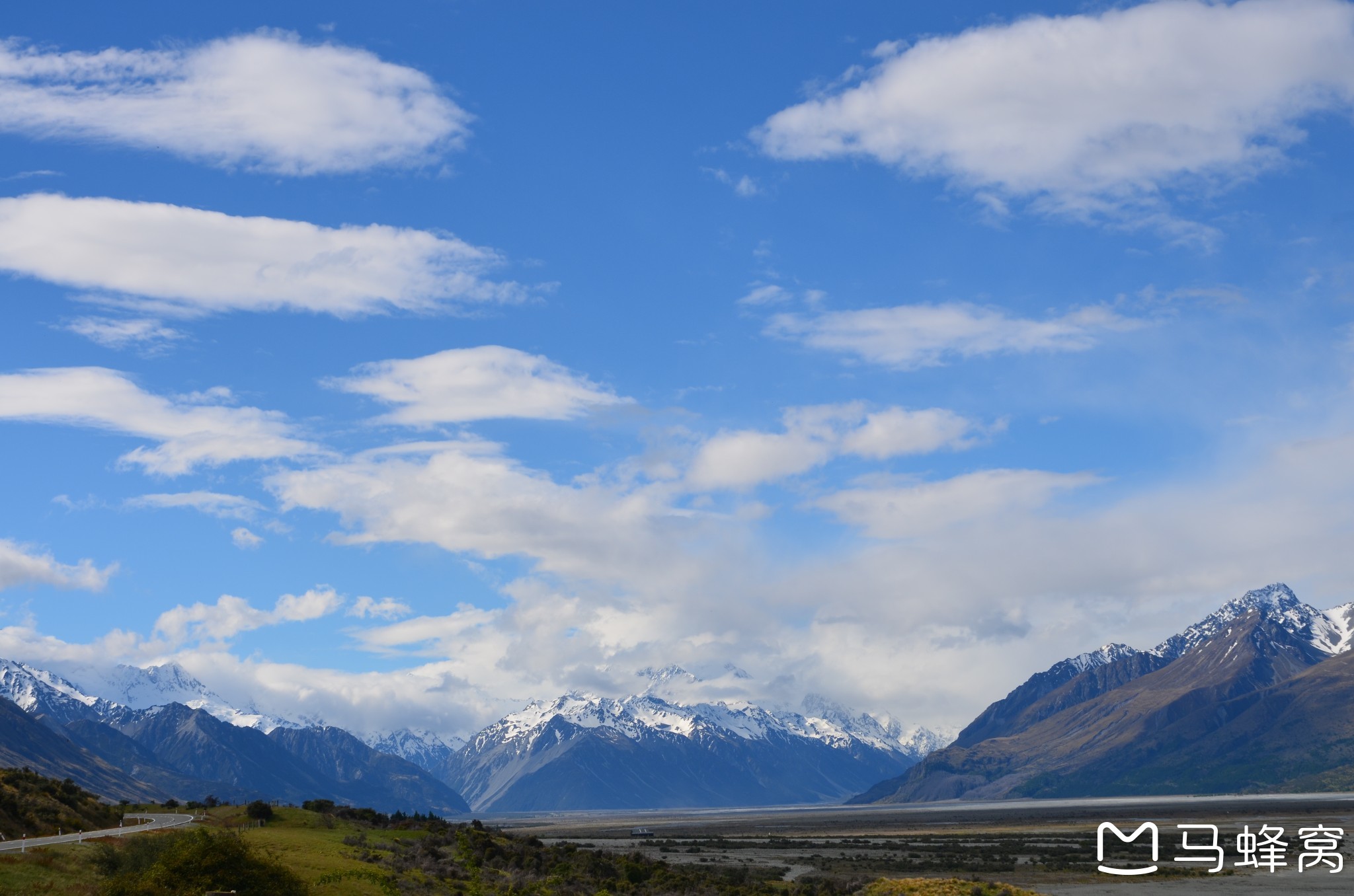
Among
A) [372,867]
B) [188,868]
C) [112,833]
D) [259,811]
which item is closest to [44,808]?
[112,833]

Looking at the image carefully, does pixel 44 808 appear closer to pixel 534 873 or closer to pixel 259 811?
pixel 259 811

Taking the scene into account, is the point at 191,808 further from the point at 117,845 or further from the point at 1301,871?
the point at 1301,871

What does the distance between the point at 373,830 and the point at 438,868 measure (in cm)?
2084

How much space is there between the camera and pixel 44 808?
65.5 metres

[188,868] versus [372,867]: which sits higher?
[188,868]

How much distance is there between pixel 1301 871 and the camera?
320 ft

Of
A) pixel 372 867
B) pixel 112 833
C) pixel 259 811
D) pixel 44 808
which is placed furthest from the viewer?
pixel 259 811

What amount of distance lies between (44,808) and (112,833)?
19.9ft

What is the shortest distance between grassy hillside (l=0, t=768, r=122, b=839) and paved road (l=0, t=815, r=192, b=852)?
4.57ft

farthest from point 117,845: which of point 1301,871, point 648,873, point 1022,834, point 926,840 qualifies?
point 1022,834

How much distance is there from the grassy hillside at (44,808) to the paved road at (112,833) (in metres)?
1.39

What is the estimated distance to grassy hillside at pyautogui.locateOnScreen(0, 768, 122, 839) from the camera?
61.6m

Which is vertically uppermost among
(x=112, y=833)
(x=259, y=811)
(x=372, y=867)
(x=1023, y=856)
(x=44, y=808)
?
(x=44, y=808)

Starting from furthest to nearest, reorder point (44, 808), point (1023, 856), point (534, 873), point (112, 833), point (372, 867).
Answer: point (1023, 856) → point (534, 873) → point (372, 867) → point (44, 808) → point (112, 833)
